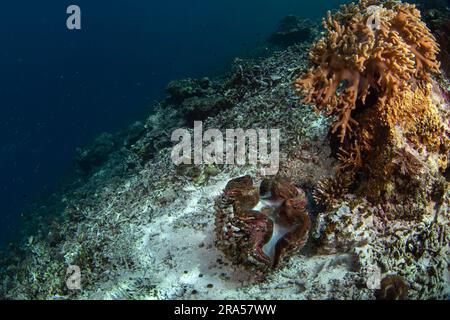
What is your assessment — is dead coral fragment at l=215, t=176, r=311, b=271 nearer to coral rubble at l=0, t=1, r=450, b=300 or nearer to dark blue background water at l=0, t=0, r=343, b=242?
coral rubble at l=0, t=1, r=450, b=300

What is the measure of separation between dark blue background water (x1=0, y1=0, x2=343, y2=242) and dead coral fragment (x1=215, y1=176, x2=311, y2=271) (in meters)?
23.0

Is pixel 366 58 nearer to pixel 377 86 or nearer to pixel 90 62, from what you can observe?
pixel 377 86

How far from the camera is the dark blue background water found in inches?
1475

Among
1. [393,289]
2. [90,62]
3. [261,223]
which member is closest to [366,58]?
[261,223]

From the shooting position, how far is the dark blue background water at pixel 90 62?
123ft

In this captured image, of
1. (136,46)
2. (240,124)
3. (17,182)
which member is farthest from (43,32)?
(240,124)

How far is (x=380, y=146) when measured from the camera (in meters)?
4.17

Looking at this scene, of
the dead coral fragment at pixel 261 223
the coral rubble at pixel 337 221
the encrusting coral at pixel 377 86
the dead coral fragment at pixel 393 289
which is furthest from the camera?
the dead coral fragment at pixel 261 223

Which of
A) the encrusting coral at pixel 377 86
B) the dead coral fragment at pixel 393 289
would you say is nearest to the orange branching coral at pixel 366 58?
the encrusting coral at pixel 377 86

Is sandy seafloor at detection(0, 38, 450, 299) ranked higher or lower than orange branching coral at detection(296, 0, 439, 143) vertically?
lower

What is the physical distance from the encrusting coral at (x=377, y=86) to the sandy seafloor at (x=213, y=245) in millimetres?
647

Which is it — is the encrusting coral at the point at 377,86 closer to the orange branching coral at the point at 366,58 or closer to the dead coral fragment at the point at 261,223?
the orange branching coral at the point at 366,58

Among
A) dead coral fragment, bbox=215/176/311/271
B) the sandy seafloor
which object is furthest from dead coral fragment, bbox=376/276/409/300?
dead coral fragment, bbox=215/176/311/271
